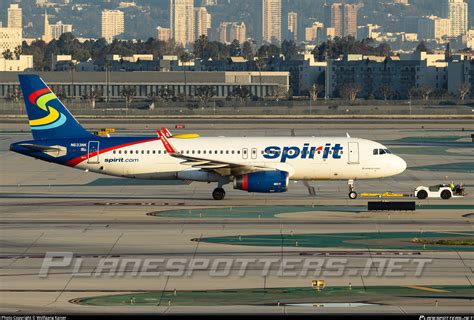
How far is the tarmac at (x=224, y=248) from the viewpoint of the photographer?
41.2 m

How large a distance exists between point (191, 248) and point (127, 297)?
33.8 feet

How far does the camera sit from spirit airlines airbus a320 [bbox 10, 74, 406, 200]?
69562 millimetres

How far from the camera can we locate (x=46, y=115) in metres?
71.4

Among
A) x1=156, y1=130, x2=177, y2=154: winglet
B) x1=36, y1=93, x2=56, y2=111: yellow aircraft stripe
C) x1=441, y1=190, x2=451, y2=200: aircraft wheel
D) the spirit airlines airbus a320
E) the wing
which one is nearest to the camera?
the wing

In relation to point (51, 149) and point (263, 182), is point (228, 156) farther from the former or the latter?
point (51, 149)

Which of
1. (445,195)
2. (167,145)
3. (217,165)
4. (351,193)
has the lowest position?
(445,195)

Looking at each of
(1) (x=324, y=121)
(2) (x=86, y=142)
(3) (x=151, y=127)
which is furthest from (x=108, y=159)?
(1) (x=324, y=121)

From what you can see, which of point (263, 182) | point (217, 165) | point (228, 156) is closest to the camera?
point (263, 182)

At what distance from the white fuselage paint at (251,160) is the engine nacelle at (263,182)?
5.73ft

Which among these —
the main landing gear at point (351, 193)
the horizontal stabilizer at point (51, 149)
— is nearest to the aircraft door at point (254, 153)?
the main landing gear at point (351, 193)

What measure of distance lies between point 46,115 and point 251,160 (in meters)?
12.2

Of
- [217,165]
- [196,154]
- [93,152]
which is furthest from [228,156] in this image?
[93,152]

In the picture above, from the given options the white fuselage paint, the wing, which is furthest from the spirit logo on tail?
the wing

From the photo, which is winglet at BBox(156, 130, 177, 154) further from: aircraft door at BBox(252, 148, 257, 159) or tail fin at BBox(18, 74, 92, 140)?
tail fin at BBox(18, 74, 92, 140)
